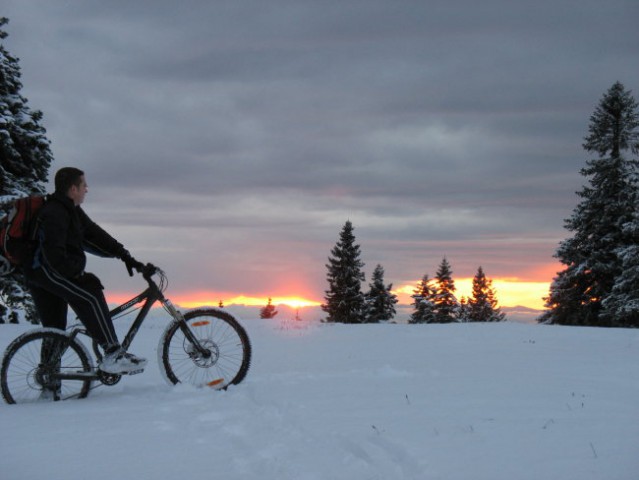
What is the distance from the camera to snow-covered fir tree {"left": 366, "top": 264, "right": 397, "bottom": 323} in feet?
169

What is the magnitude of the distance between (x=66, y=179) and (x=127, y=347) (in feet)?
6.15

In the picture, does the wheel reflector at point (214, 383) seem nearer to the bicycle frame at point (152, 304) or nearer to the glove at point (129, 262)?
the bicycle frame at point (152, 304)

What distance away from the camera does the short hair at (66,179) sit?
18.0 ft

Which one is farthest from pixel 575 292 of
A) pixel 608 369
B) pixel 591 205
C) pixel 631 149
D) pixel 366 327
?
pixel 608 369

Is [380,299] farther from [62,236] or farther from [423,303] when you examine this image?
[62,236]

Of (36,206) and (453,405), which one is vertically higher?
(36,206)

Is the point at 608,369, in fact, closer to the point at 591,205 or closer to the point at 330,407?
the point at 330,407

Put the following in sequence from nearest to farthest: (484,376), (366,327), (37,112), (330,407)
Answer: (330,407) < (484,376) < (366,327) < (37,112)

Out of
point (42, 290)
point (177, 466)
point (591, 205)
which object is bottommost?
point (177, 466)

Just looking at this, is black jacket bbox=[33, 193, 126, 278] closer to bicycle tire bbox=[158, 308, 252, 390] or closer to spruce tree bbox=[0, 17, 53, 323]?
bicycle tire bbox=[158, 308, 252, 390]

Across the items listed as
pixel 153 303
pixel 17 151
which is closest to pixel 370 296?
pixel 17 151

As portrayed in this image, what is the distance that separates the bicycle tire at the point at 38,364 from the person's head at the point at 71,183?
55.3 inches

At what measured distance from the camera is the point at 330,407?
15.6ft

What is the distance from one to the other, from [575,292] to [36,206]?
3411 cm
